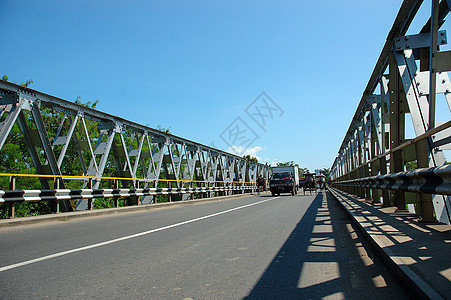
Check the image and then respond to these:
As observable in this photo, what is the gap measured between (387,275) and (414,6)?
209 inches

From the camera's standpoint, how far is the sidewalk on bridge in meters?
2.96

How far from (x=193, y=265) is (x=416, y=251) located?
2.71m

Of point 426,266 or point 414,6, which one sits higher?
point 414,6

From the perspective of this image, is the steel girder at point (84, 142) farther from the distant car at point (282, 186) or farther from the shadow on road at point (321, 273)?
the shadow on road at point (321, 273)

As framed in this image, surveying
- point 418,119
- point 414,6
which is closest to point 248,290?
point 418,119

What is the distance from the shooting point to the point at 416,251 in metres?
4.11

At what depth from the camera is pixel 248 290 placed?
3.58 meters

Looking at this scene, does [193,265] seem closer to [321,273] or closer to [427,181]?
[321,273]

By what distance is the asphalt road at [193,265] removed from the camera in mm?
3543

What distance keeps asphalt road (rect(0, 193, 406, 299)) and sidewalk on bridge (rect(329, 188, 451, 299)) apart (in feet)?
0.72

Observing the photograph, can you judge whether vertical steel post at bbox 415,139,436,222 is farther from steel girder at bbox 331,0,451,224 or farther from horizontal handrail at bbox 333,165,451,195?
horizontal handrail at bbox 333,165,451,195

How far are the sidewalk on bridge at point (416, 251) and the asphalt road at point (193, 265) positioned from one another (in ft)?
0.72

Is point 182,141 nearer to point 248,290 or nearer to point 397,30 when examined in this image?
point 397,30

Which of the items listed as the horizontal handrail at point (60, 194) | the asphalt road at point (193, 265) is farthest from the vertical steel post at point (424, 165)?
the horizontal handrail at point (60, 194)
